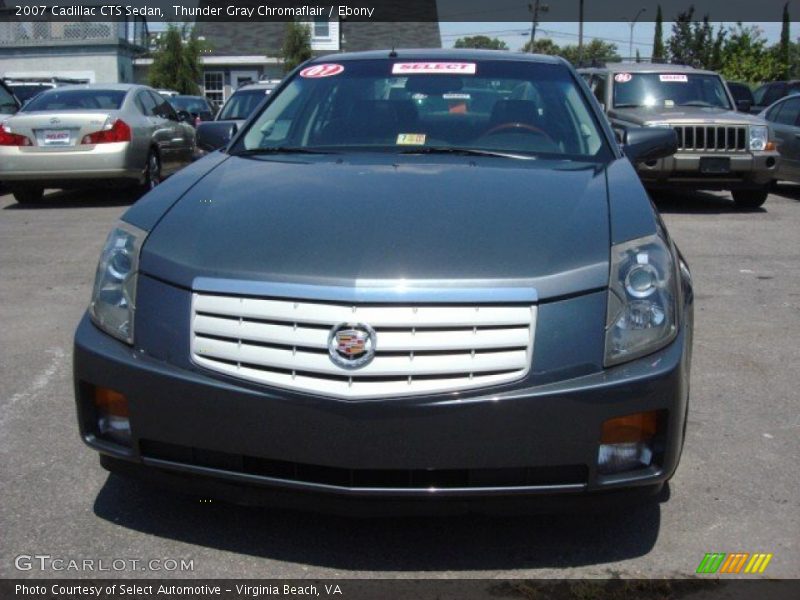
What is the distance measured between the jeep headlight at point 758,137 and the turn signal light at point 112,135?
7.21 m

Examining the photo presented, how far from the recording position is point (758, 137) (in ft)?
38.4

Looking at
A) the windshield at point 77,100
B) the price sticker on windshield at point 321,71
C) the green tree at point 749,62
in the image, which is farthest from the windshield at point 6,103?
the green tree at point 749,62

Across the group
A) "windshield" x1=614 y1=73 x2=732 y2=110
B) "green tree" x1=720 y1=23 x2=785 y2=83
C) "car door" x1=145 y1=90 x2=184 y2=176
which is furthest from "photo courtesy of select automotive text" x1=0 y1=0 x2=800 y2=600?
"green tree" x1=720 y1=23 x2=785 y2=83

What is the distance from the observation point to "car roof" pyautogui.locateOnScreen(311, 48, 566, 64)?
5008 mm

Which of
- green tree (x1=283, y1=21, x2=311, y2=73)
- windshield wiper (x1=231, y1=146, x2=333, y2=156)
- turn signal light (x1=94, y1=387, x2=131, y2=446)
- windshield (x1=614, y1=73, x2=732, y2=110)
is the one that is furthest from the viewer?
green tree (x1=283, y1=21, x2=311, y2=73)

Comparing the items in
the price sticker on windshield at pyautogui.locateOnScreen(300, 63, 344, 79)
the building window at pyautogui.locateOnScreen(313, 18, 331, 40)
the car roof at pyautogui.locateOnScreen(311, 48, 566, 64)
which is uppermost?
the building window at pyautogui.locateOnScreen(313, 18, 331, 40)

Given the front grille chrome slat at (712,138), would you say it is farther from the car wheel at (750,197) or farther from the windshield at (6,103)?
the windshield at (6,103)

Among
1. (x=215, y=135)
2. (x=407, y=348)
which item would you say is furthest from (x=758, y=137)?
(x=407, y=348)

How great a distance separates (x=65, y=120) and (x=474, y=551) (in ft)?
32.4

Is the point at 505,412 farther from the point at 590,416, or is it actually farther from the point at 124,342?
the point at 124,342

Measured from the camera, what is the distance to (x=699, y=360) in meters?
5.39

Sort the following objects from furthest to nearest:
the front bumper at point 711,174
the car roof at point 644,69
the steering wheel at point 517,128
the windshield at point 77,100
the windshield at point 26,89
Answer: the windshield at point 26,89
the car roof at point 644,69
the windshield at point 77,100
the front bumper at point 711,174
the steering wheel at point 517,128

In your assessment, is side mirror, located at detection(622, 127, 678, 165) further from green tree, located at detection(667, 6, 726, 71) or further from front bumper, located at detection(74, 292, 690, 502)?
green tree, located at detection(667, 6, 726, 71)

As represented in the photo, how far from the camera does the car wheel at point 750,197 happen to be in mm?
12023
